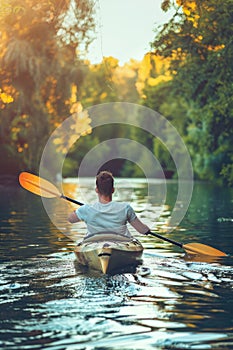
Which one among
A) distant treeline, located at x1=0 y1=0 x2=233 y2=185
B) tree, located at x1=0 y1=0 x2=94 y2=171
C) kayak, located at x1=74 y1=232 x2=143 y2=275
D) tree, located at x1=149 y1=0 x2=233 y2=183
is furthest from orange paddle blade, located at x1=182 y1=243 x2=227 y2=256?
tree, located at x1=0 y1=0 x2=94 y2=171

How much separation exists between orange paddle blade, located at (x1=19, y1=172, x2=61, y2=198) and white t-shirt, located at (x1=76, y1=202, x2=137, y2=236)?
6.98 feet

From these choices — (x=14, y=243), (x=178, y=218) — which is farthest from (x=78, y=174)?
(x=14, y=243)

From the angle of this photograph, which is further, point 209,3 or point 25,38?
point 25,38

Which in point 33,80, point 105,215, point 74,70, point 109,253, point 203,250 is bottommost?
point 203,250

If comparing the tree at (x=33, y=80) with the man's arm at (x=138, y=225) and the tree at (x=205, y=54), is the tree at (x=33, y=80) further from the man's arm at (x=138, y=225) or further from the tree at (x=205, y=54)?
the man's arm at (x=138, y=225)

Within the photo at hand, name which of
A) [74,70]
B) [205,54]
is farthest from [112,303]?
[74,70]

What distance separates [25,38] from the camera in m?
32.4

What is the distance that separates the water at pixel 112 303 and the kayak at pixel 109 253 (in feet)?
0.61

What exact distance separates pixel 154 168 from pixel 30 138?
40448 mm

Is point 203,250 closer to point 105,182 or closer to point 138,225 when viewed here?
point 138,225

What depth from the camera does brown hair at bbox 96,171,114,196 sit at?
920 centimetres

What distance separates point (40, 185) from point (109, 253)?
331 cm

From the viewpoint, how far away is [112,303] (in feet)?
24.3

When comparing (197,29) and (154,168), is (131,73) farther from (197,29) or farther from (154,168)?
(197,29)
